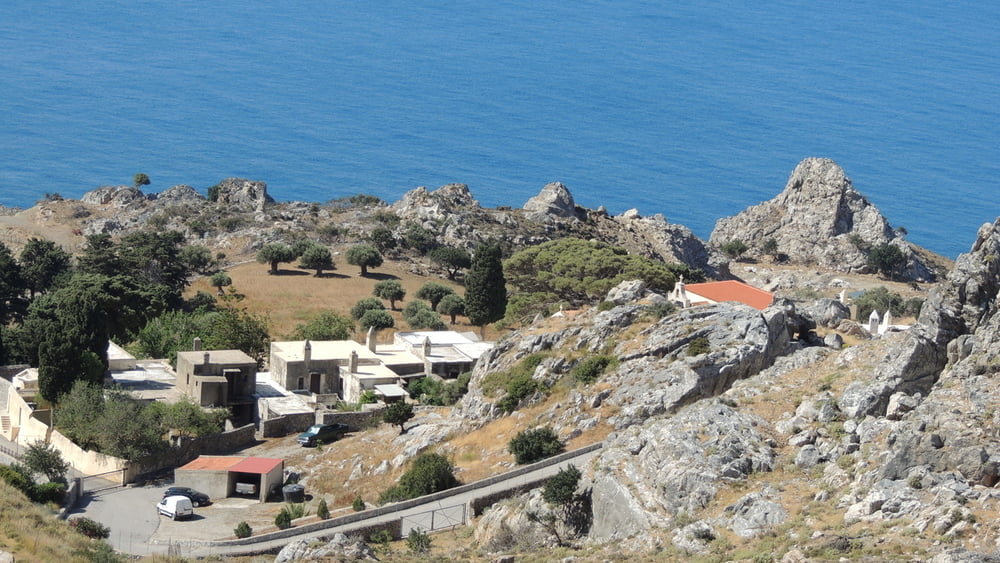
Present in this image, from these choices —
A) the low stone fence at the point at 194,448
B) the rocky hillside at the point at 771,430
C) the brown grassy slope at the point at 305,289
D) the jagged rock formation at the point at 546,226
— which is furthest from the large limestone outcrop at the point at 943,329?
the jagged rock formation at the point at 546,226

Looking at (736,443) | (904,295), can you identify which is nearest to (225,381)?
(736,443)

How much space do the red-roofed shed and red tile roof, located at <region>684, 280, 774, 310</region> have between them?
2971 centimetres

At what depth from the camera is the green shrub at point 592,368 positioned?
5666 cm

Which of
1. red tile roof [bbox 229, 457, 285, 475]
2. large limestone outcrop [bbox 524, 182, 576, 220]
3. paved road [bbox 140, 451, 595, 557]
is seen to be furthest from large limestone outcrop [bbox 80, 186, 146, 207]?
paved road [bbox 140, 451, 595, 557]

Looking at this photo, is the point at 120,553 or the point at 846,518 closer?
the point at 846,518

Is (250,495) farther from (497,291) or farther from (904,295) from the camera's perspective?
(904,295)

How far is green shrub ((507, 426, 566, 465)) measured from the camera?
51.8 meters

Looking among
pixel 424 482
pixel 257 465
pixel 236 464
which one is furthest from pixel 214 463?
pixel 424 482

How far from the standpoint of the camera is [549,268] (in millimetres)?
97375

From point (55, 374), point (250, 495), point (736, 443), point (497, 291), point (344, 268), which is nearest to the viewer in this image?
point (736, 443)

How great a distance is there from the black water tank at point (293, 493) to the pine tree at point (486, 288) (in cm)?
3378

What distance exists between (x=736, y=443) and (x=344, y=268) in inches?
2952

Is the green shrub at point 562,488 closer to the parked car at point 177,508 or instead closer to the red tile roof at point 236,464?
the red tile roof at point 236,464

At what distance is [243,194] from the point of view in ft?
504
